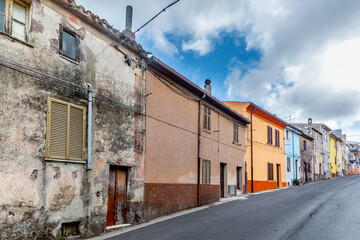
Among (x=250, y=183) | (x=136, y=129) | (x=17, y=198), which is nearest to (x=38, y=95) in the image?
(x=17, y=198)

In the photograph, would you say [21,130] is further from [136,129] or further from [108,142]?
[136,129]

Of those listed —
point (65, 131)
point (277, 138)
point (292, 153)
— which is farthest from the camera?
point (292, 153)

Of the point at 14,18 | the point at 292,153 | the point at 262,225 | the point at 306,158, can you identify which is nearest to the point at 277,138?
the point at 292,153

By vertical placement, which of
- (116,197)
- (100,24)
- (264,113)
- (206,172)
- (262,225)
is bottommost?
(262,225)

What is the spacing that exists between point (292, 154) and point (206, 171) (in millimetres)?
19654

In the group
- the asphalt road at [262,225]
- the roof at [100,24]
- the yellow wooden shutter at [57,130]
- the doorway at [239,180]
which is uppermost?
the roof at [100,24]

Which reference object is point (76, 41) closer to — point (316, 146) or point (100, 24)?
point (100, 24)

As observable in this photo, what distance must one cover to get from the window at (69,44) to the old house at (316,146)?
3945cm

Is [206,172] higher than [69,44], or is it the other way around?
[69,44]

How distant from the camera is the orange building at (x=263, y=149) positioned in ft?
77.4

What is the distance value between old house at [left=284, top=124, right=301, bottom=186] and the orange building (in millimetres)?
1259

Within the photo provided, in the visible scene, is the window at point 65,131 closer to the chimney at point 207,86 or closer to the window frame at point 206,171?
the window frame at point 206,171

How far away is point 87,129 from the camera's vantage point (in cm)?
916

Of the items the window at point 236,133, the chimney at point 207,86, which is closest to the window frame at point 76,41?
the chimney at point 207,86
